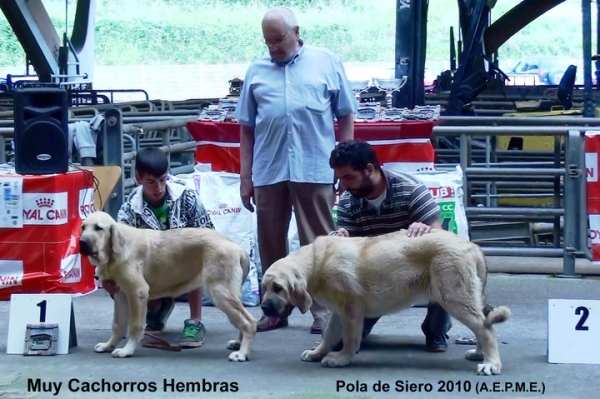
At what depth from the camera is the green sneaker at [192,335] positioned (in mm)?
7066

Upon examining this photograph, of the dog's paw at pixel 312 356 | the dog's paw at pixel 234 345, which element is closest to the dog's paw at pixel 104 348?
the dog's paw at pixel 234 345

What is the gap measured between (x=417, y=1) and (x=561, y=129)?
23.1 feet

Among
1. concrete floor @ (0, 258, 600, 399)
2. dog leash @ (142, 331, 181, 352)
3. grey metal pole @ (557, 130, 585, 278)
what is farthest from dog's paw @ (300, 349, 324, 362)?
grey metal pole @ (557, 130, 585, 278)

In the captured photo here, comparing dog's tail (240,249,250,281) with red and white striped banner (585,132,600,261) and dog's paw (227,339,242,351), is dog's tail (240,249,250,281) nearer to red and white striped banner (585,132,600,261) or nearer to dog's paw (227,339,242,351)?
dog's paw (227,339,242,351)

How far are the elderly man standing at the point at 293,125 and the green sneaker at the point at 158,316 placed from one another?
2.64 ft

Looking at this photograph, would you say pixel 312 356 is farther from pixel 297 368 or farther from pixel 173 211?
pixel 173 211

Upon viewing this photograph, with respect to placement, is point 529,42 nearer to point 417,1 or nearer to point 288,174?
point 417,1

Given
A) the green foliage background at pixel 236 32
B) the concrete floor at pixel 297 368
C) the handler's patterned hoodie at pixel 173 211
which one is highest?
the green foliage background at pixel 236 32

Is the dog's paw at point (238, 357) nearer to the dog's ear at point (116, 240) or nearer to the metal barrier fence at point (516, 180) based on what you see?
the dog's ear at point (116, 240)

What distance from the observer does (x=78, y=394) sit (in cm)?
604

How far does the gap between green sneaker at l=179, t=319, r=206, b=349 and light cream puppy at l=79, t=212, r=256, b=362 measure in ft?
1.01

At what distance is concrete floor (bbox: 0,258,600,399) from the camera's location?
6.00 meters

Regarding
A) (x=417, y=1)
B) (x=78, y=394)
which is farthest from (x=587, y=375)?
(x=417, y=1)

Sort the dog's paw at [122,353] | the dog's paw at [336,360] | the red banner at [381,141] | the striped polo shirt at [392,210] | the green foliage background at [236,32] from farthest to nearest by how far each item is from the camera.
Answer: the green foliage background at [236,32] → the red banner at [381,141] → the dog's paw at [122,353] → the striped polo shirt at [392,210] → the dog's paw at [336,360]
